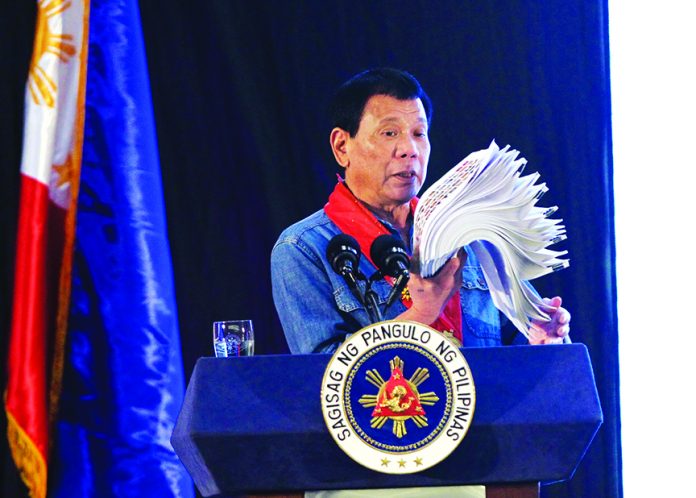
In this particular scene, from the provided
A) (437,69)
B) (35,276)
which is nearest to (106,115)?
(35,276)

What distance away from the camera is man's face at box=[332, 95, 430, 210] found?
7.34ft

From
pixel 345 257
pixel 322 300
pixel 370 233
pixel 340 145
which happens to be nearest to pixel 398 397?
pixel 345 257

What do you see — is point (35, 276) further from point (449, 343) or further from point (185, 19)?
point (449, 343)

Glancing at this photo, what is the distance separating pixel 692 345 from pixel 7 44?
208cm

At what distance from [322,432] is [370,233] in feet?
3.69

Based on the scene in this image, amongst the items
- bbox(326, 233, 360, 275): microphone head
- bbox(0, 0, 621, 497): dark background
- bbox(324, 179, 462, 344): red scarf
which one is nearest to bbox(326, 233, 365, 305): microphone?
bbox(326, 233, 360, 275): microphone head

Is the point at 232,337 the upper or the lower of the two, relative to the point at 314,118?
lower

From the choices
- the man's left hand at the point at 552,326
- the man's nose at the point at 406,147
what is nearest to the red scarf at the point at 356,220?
the man's nose at the point at 406,147

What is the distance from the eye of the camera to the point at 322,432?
3.46 feet

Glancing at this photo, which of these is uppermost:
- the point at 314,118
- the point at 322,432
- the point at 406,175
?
the point at 314,118

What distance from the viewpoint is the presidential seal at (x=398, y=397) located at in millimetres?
1041

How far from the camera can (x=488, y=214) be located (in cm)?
133

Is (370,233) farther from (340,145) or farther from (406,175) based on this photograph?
(340,145)

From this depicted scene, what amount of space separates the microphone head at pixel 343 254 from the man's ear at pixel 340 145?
1.01 m
